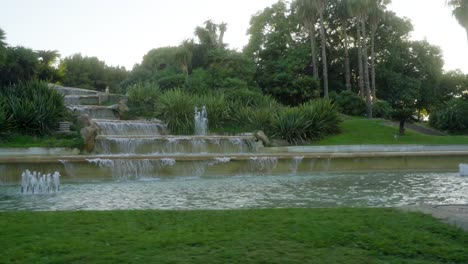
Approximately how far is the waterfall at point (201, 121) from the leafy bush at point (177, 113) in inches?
8.3

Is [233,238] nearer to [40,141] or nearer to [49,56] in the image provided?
[40,141]

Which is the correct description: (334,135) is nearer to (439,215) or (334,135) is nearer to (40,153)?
(40,153)

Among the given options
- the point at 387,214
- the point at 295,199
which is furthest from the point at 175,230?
the point at 295,199

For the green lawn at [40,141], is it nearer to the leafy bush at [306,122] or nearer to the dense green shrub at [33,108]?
the dense green shrub at [33,108]

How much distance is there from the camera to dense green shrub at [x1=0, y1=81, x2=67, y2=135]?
1806 cm

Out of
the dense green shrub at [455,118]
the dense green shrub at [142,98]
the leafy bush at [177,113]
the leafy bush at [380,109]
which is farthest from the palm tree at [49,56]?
the dense green shrub at [455,118]

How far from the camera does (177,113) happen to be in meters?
21.7

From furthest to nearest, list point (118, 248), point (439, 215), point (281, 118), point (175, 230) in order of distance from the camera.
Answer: point (281, 118) < point (439, 215) < point (175, 230) < point (118, 248)

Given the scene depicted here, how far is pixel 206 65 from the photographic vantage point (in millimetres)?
35750

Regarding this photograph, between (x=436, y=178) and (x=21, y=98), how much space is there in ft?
52.2

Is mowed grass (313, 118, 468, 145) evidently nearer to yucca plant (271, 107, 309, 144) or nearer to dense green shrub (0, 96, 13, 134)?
yucca plant (271, 107, 309, 144)

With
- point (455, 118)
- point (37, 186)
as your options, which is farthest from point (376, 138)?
point (37, 186)

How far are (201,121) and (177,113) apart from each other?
1176 mm

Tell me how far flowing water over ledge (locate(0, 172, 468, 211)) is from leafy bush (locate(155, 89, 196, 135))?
829 cm
